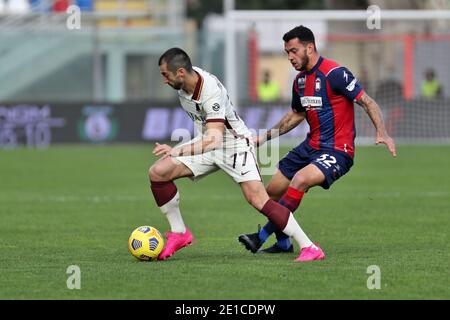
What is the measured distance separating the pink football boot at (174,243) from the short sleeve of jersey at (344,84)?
2.01 m

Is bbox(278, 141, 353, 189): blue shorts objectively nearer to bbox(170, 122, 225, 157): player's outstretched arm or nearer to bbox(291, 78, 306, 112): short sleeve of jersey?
bbox(291, 78, 306, 112): short sleeve of jersey

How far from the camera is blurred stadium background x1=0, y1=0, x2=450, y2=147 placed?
29.3 meters

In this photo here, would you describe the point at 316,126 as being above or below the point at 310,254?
above

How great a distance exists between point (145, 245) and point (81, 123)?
21.5 metres

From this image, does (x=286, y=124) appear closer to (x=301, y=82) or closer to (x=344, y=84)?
(x=301, y=82)

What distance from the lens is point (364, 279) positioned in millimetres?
8695

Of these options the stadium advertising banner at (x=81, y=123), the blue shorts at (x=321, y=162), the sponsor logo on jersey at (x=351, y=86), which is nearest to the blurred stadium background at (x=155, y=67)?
the stadium advertising banner at (x=81, y=123)

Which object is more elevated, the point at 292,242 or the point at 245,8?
the point at 245,8

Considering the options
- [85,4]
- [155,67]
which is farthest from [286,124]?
[85,4]

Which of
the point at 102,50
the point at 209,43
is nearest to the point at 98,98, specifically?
the point at 102,50

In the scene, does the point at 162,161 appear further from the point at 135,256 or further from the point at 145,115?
the point at 145,115

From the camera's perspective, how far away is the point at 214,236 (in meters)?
12.4

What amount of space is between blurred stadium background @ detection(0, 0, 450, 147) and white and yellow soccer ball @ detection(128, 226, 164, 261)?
53.2 feet
